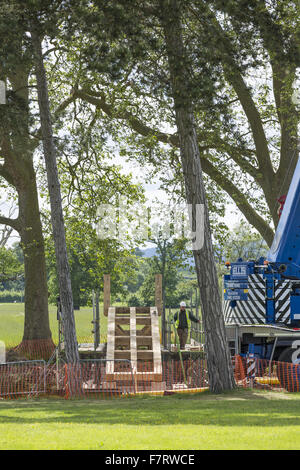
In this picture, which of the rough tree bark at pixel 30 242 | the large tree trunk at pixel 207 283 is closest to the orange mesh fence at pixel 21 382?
the large tree trunk at pixel 207 283

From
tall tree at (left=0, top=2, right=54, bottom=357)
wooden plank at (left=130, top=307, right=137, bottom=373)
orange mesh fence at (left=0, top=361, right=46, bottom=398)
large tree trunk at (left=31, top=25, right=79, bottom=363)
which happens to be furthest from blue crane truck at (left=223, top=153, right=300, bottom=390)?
tall tree at (left=0, top=2, right=54, bottom=357)

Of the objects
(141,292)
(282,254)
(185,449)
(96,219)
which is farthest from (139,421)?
(141,292)

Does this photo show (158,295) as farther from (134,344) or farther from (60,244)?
(60,244)

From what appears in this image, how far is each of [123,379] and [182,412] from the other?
6.88m

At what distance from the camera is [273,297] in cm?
1631

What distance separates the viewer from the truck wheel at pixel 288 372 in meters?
15.3

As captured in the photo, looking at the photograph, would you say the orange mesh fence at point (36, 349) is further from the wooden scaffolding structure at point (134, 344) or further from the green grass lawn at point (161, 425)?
the green grass lawn at point (161, 425)

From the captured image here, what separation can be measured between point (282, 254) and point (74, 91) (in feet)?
43.6

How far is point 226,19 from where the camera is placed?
14695 mm

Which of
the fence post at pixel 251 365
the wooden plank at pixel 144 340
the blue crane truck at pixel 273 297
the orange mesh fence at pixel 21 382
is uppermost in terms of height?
the blue crane truck at pixel 273 297

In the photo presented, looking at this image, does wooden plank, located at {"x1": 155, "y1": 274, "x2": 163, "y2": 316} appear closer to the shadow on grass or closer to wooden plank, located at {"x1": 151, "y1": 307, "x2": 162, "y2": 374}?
wooden plank, located at {"x1": 151, "y1": 307, "x2": 162, "y2": 374}

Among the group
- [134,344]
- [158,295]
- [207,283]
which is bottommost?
[134,344]

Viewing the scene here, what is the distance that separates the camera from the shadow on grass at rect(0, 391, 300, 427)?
920 cm

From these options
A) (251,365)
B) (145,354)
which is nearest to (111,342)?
(145,354)
